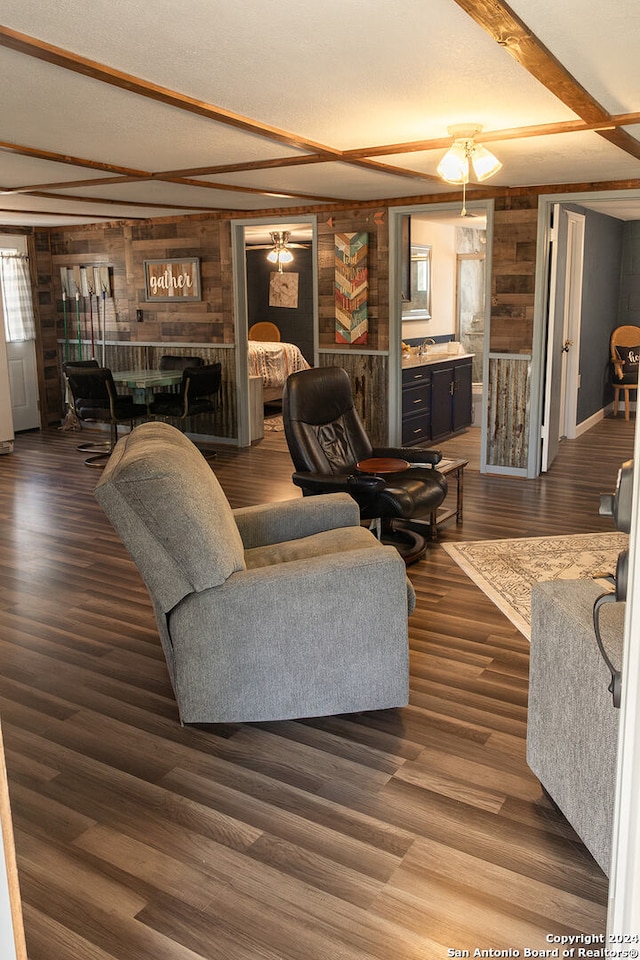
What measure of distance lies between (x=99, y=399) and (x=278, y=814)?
554cm

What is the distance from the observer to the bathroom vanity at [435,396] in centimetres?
765

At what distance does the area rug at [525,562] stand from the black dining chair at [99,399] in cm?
365

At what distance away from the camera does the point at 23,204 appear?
6.88m

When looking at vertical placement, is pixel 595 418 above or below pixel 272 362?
below

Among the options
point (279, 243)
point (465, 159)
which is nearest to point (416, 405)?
point (279, 243)

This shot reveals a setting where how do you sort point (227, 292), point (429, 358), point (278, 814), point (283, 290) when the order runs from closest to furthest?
point (278, 814) < point (227, 292) < point (429, 358) < point (283, 290)

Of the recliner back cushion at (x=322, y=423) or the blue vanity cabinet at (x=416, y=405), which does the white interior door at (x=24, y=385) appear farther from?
the recliner back cushion at (x=322, y=423)

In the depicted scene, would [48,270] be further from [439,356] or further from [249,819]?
[249,819]

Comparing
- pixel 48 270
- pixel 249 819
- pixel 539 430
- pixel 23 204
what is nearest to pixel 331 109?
pixel 249 819

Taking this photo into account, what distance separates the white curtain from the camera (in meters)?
8.88

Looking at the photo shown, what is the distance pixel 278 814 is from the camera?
2436mm

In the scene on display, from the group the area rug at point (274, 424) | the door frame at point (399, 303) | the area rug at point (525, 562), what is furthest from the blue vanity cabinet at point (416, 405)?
the area rug at point (525, 562)

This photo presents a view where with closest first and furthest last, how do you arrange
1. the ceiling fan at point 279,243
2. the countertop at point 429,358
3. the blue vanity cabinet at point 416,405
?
the blue vanity cabinet at point 416,405 < the countertop at point 429,358 < the ceiling fan at point 279,243

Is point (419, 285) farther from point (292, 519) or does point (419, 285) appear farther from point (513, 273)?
point (292, 519)
